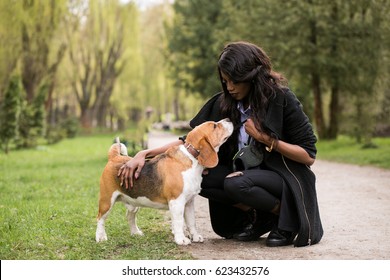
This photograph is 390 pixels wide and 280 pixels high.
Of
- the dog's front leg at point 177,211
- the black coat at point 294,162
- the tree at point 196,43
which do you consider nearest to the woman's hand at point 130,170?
the dog's front leg at point 177,211

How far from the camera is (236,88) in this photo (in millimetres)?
5539

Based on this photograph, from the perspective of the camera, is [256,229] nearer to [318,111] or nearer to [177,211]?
[177,211]

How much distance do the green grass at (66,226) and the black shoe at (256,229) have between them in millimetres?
762

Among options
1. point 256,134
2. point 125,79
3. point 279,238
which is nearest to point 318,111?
point 279,238

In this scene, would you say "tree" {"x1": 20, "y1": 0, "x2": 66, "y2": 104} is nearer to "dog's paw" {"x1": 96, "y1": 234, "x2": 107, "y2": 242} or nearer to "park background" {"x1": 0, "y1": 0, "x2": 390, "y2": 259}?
"park background" {"x1": 0, "y1": 0, "x2": 390, "y2": 259}

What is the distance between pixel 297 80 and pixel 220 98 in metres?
18.1

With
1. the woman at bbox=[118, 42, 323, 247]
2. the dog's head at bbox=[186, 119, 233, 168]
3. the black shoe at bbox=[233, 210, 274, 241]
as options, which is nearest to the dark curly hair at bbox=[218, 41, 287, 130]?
the woman at bbox=[118, 42, 323, 247]

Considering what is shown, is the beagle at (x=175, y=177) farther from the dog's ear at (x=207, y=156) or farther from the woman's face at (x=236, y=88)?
the woman's face at (x=236, y=88)

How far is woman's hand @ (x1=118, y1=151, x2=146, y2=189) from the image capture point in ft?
18.2

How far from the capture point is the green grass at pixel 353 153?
15562 millimetres

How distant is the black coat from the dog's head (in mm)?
394

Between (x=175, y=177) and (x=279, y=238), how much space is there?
1208 millimetres

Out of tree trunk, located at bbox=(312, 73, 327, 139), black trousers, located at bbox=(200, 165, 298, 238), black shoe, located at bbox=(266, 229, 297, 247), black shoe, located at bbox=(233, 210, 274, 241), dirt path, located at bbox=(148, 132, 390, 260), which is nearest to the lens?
dirt path, located at bbox=(148, 132, 390, 260)

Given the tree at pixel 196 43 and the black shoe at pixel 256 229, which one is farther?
the tree at pixel 196 43
